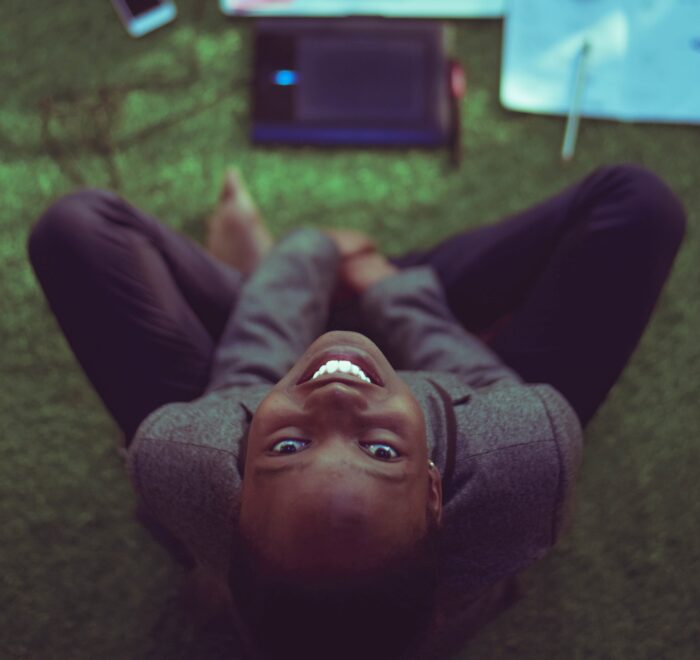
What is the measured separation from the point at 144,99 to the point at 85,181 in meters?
0.18

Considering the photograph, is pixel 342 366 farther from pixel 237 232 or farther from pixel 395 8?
pixel 395 8

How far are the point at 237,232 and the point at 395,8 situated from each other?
0.46m

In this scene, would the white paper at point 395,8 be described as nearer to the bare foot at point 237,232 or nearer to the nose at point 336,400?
the bare foot at point 237,232

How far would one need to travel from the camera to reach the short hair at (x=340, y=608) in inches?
20.7

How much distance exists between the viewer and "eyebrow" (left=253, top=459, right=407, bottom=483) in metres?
0.55

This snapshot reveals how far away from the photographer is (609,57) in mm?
1063

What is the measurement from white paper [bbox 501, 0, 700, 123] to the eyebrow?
77 centimetres

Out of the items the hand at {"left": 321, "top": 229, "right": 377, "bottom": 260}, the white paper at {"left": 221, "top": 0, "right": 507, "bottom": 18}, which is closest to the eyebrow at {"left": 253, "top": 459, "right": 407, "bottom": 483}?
the hand at {"left": 321, "top": 229, "right": 377, "bottom": 260}

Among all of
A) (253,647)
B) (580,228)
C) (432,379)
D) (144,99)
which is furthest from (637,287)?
(144,99)

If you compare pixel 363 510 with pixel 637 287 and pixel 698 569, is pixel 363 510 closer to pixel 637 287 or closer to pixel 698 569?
pixel 637 287

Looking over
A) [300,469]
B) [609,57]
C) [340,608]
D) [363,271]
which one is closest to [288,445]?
[300,469]

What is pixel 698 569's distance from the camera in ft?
3.32

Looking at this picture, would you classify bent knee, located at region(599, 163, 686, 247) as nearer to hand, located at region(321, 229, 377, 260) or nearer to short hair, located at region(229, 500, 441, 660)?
hand, located at region(321, 229, 377, 260)

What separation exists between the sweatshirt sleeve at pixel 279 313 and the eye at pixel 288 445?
238 mm
